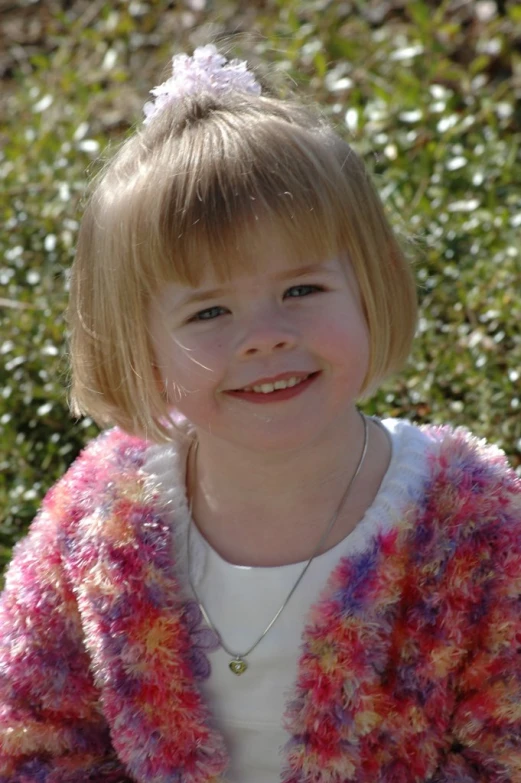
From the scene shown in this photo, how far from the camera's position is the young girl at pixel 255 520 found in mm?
1692

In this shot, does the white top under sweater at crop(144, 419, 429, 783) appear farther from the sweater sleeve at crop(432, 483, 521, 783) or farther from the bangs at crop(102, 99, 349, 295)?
the bangs at crop(102, 99, 349, 295)

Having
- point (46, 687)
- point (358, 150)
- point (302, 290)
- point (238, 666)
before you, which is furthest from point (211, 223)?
point (358, 150)

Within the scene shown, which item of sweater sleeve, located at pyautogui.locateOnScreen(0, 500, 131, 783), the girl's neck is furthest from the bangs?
sweater sleeve, located at pyautogui.locateOnScreen(0, 500, 131, 783)

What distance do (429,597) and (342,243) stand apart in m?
0.54

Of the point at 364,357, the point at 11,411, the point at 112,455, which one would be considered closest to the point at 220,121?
the point at 364,357

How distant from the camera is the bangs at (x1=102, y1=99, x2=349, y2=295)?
1.66 meters

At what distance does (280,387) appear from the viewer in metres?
1.70

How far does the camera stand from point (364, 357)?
174cm

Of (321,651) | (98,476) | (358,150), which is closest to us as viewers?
(321,651)

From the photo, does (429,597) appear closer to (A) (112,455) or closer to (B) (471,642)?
(B) (471,642)

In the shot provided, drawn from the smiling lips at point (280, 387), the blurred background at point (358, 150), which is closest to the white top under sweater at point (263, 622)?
the smiling lips at point (280, 387)

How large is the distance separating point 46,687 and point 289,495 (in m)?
0.52

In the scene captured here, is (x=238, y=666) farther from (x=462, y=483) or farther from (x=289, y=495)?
(x=462, y=483)

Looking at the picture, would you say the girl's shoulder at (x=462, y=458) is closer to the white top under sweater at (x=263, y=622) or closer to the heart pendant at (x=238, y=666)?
the white top under sweater at (x=263, y=622)
